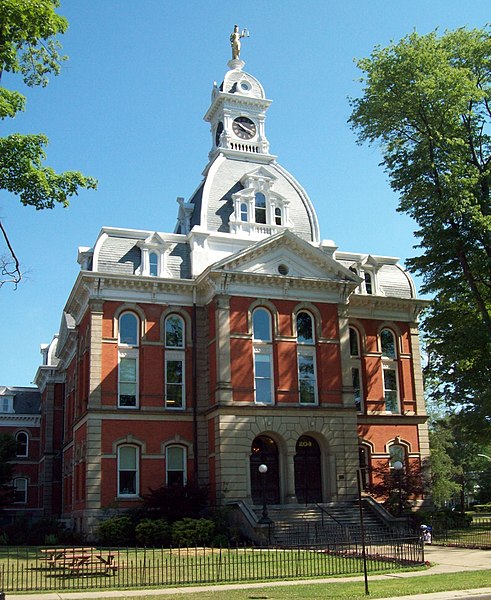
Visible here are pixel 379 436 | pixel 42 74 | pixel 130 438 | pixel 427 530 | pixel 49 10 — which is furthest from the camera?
pixel 379 436

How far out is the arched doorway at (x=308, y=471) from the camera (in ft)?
115

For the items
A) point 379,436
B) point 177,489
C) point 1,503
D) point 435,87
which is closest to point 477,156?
point 435,87

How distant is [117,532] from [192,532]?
3473 millimetres

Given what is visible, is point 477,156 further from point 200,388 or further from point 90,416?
point 90,416

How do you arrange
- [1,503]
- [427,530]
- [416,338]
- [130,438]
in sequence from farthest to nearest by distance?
[1,503] → [416,338] → [130,438] → [427,530]

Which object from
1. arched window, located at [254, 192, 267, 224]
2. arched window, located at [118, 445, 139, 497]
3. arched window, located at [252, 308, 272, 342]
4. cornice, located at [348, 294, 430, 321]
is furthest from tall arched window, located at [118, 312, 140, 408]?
A: cornice, located at [348, 294, 430, 321]

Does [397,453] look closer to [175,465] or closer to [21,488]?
[175,465]

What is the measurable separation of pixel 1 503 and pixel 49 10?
3379 cm

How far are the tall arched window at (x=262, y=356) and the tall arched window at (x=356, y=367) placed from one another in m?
6.04

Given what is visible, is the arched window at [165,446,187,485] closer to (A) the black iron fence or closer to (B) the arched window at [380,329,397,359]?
(A) the black iron fence

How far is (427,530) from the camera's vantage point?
29.0m

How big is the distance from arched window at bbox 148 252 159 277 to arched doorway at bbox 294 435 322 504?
1111 centimetres

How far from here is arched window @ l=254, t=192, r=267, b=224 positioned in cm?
3972

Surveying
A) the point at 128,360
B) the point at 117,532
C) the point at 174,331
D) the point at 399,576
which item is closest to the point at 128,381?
the point at 128,360
